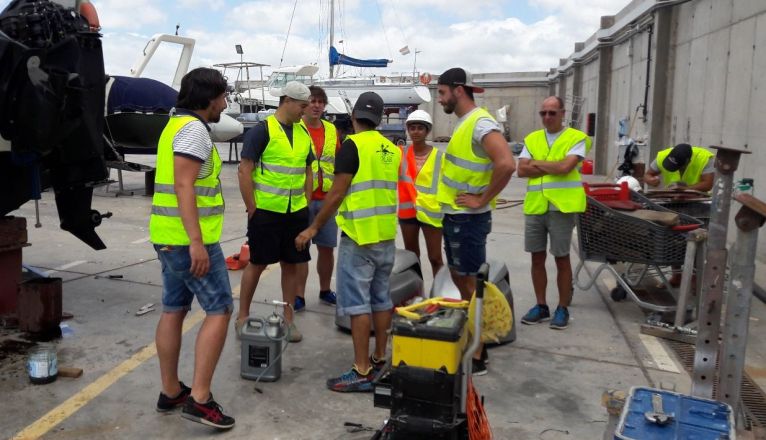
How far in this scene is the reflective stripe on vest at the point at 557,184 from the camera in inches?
196

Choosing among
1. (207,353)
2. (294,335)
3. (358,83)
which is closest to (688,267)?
(294,335)

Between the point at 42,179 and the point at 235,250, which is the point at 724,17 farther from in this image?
the point at 42,179

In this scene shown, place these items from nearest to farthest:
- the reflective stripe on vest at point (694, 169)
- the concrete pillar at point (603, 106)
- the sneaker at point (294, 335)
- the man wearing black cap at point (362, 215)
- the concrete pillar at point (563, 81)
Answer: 1. the man wearing black cap at point (362, 215)
2. the sneaker at point (294, 335)
3. the reflective stripe on vest at point (694, 169)
4. the concrete pillar at point (603, 106)
5. the concrete pillar at point (563, 81)

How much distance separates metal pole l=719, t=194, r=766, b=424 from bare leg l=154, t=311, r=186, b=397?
268 cm

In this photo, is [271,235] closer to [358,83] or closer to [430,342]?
[430,342]

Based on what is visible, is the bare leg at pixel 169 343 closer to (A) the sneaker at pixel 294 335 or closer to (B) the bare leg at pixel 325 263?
(A) the sneaker at pixel 294 335

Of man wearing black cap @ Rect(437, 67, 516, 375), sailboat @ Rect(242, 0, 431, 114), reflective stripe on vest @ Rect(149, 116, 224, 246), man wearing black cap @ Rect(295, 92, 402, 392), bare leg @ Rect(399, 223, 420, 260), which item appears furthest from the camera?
sailboat @ Rect(242, 0, 431, 114)

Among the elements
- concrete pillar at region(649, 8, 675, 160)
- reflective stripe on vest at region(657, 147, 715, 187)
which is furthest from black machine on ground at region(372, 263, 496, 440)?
concrete pillar at region(649, 8, 675, 160)

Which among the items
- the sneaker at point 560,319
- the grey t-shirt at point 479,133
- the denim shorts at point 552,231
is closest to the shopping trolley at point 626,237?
the denim shorts at point 552,231

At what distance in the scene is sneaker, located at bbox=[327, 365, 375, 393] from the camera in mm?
3840

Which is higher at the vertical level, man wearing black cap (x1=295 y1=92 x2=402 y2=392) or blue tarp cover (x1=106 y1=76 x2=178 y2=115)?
blue tarp cover (x1=106 y1=76 x2=178 y2=115)

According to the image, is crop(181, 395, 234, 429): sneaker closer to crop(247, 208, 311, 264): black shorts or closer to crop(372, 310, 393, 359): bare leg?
crop(372, 310, 393, 359): bare leg

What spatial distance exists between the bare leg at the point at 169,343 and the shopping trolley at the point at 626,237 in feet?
10.9

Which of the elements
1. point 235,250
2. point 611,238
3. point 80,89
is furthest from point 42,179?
point 611,238
